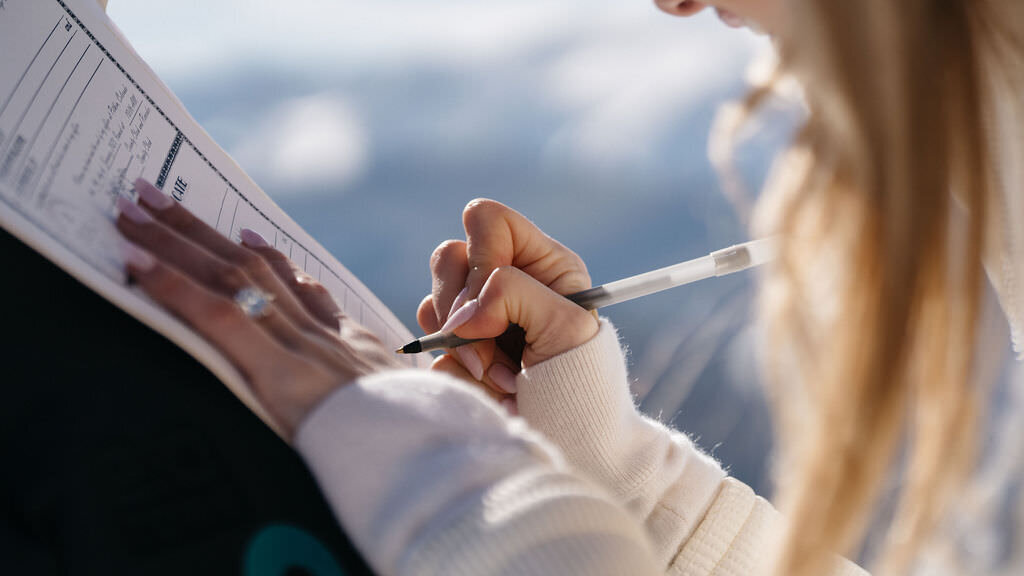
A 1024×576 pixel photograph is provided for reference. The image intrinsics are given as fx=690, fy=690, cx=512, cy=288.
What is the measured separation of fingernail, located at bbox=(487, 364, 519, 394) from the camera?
1.82 feet

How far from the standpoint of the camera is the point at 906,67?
0.95ft

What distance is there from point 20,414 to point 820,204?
350 mm

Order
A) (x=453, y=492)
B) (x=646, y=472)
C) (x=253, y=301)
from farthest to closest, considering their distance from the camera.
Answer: (x=646, y=472), (x=253, y=301), (x=453, y=492)

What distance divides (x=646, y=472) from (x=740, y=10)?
311 millimetres

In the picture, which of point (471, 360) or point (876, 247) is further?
point (471, 360)

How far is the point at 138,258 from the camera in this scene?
323 millimetres

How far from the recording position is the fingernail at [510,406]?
55 cm

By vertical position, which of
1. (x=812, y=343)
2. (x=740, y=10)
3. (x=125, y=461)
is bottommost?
(x=125, y=461)

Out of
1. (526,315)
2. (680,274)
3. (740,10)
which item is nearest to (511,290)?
(526,315)

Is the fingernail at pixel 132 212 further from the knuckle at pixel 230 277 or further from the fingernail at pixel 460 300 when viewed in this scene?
the fingernail at pixel 460 300

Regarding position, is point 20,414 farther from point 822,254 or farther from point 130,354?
point 822,254

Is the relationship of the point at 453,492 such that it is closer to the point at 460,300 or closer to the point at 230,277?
the point at 230,277

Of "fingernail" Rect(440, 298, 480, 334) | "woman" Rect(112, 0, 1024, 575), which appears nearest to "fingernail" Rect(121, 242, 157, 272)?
"woman" Rect(112, 0, 1024, 575)

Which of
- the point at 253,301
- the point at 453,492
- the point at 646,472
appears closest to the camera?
the point at 453,492
